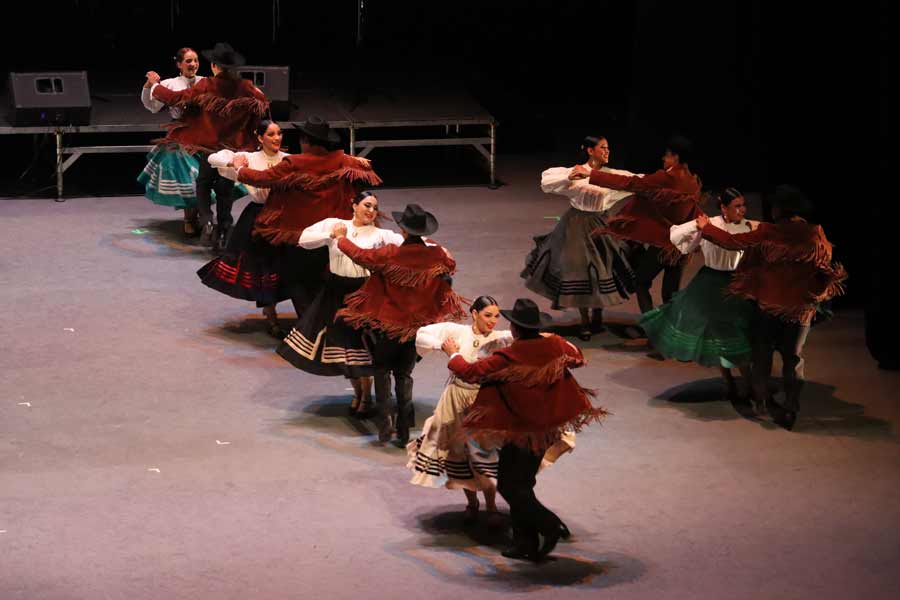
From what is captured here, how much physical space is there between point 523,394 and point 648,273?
3.15 m

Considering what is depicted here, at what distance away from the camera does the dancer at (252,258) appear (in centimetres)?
880

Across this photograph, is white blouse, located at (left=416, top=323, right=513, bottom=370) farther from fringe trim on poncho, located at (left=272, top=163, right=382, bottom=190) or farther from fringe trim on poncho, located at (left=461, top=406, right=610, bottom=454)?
fringe trim on poncho, located at (left=272, top=163, right=382, bottom=190)

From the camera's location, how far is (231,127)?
10383mm

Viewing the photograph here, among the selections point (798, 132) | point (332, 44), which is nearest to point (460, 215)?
point (798, 132)

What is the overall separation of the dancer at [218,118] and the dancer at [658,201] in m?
2.71

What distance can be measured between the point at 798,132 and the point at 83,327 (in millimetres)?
4533

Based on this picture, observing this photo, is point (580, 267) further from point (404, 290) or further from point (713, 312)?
point (404, 290)

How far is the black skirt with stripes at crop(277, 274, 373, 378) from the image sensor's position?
24.5ft

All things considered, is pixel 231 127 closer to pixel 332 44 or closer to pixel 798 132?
pixel 798 132

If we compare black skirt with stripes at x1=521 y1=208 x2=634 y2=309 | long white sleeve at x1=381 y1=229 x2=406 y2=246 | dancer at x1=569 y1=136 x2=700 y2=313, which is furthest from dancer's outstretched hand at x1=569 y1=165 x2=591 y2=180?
long white sleeve at x1=381 y1=229 x2=406 y2=246

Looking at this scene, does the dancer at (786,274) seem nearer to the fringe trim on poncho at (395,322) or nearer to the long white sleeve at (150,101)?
the fringe trim on poncho at (395,322)

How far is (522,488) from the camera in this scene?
19.9 feet

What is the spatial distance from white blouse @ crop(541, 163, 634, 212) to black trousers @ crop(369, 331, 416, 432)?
1800 mm

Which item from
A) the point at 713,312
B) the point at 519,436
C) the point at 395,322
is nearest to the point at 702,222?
the point at 713,312
